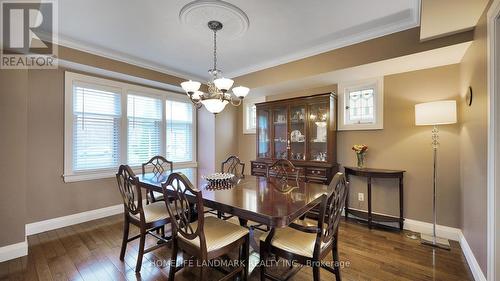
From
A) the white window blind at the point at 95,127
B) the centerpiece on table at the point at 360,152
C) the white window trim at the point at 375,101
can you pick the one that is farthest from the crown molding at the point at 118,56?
the centerpiece on table at the point at 360,152

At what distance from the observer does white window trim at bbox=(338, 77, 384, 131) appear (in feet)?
10.5

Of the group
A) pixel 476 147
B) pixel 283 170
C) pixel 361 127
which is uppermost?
pixel 361 127

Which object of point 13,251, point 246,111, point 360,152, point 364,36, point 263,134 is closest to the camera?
point 13,251

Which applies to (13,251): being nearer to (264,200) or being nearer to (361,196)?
(264,200)

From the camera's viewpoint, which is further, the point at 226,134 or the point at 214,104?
the point at 226,134

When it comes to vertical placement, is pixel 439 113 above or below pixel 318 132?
above

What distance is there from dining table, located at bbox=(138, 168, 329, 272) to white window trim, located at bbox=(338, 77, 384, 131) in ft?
5.51

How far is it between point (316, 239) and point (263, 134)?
2834 mm

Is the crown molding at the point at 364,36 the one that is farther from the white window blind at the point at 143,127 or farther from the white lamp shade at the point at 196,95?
the white window blind at the point at 143,127

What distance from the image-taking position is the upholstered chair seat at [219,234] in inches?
65.4

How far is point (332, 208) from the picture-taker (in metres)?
1.62

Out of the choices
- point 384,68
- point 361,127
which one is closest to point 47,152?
point 361,127

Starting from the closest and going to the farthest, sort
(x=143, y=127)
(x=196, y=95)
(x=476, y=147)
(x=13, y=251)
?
(x=476, y=147) < (x=13, y=251) < (x=196, y=95) < (x=143, y=127)

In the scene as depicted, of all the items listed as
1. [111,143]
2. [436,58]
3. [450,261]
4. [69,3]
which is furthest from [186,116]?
[450,261]
